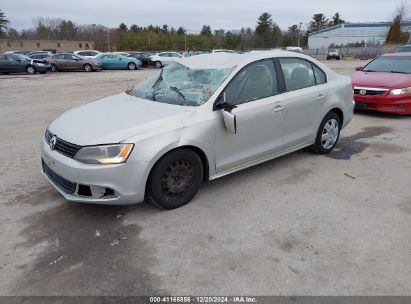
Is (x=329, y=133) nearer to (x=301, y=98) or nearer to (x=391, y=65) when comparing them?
(x=301, y=98)

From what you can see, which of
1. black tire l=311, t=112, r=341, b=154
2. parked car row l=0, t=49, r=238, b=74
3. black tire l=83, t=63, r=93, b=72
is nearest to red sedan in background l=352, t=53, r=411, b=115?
black tire l=311, t=112, r=341, b=154

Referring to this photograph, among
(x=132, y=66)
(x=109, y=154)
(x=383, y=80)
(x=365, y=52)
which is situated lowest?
(x=109, y=154)

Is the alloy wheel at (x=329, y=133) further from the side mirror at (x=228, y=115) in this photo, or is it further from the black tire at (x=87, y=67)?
the black tire at (x=87, y=67)

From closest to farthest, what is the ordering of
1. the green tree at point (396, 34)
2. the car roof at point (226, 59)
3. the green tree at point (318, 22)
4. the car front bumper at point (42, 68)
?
the car roof at point (226, 59)
the car front bumper at point (42, 68)
the green tree at point (396, 34)
the green tree at point (318, 22)

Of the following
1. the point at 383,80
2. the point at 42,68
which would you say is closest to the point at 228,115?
the point at 383,80

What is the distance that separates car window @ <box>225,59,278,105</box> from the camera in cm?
412

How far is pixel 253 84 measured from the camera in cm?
434

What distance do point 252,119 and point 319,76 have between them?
1703 millimetres

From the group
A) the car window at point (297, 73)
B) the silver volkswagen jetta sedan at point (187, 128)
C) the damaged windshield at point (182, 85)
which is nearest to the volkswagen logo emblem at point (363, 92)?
the silver volkswagen jetta sedan at point (187, 128)

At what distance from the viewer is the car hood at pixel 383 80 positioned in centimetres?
793

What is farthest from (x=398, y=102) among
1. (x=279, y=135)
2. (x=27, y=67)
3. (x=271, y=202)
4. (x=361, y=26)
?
(x=361, y=26)

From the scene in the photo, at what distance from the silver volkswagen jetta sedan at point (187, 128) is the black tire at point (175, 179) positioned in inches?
0.4

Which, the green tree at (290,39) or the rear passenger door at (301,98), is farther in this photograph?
the green tree at (290,39)

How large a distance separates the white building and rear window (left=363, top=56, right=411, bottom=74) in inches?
3143
